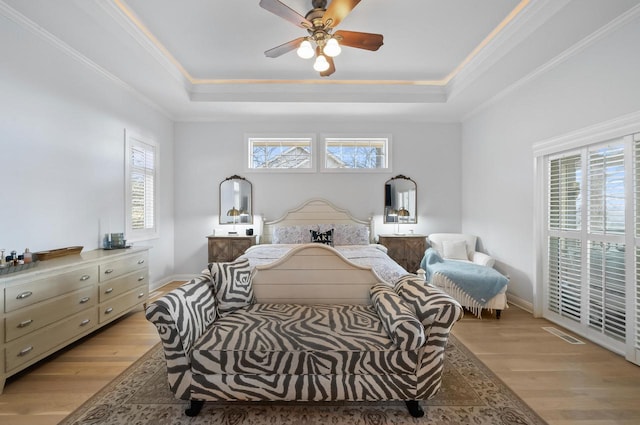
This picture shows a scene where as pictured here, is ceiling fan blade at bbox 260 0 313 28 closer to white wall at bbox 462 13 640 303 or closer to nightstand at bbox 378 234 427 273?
white wall at bbox 462 13 640 303

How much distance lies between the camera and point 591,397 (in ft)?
6.52

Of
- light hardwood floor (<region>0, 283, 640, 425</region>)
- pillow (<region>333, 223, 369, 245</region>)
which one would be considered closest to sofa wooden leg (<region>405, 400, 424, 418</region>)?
light hardwood floor (<region>0, 283, 640, 425</region>)

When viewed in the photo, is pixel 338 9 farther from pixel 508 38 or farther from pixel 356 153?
pixel 356 153

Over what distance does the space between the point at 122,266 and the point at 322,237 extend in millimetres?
2539

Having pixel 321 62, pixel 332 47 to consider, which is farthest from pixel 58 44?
pixel 332 47

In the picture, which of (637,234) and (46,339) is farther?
(637,234)

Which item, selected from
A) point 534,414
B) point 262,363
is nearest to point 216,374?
point 262,363

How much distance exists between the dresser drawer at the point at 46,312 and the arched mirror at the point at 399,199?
4.21 m

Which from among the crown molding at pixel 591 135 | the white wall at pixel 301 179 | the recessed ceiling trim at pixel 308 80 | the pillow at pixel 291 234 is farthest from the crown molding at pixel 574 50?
the pillow at pixel 291 234

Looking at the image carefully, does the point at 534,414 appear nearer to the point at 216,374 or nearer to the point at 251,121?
the point at 216,374

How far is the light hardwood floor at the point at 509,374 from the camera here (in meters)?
1.86

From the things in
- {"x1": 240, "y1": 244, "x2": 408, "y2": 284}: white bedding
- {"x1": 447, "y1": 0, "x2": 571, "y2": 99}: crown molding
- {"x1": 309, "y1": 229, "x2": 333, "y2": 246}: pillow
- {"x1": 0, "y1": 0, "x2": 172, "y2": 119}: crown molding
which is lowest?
{"x1": 240, "y1": 244, "x2": 408, "y2": 284}: white bedding

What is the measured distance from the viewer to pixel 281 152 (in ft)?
17.2

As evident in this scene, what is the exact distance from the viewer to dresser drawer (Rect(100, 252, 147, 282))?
2932 millimetres
